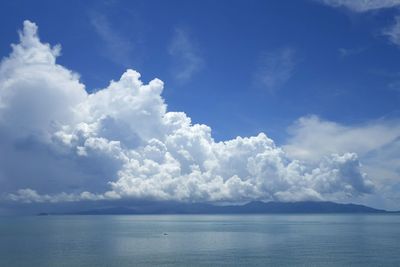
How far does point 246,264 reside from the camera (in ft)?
342

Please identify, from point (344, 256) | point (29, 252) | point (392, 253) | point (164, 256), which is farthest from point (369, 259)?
point (29, 252)

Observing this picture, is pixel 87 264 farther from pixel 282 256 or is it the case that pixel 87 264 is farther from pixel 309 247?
pixel 309 247

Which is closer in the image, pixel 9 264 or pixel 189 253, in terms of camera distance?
pixel 9 264

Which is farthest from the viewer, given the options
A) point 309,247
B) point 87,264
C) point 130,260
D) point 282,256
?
point 309,247

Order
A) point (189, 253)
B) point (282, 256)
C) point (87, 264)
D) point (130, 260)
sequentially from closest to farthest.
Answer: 1. point (87, 264)
2. point (130, 260)
3. point (282, 256)
4. point (189, 253)

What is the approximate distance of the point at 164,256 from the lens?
11856 cm

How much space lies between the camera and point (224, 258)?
11431cm

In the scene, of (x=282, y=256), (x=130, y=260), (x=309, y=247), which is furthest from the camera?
(x=309, y=247)

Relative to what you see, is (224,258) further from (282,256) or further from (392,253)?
(392,253)

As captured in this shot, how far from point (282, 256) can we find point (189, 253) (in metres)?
27.2

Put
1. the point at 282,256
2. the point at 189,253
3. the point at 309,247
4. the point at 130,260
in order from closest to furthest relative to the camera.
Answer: the point at 130,260 < the point at 282,256 < the point at 189,253 < the point at 309,247

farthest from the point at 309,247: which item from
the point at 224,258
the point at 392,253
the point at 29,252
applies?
the point at 29,252

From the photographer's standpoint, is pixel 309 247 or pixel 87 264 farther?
pixel 309 247

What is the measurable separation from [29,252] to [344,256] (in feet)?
302
